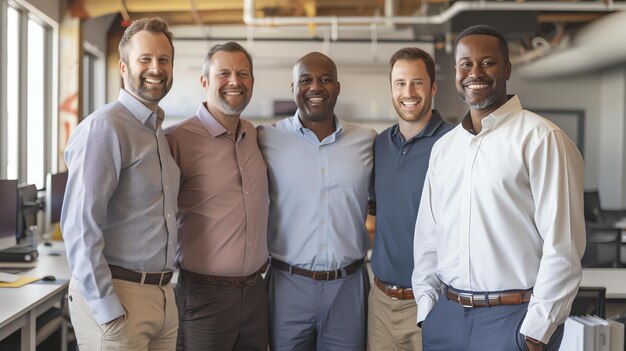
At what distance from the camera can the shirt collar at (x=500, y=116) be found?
2312 millimetres

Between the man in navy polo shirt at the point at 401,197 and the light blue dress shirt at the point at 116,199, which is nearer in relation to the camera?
the light blue dress shirt at the point at 116,199

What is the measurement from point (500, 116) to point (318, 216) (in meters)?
0.98

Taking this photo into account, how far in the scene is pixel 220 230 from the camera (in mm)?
2820

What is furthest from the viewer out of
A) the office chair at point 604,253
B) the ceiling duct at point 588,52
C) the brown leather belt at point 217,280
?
the ceiling duct at point 588,52

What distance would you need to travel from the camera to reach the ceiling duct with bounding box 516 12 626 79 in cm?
761

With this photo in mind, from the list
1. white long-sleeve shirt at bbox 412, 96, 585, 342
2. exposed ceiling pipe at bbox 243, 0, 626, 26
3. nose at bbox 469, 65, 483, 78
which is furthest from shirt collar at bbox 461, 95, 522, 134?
exposed ceiling pipe at bbox 243, 0, 626, 26

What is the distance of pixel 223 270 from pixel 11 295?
129 centimetres

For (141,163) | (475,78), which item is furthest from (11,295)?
(475,78)

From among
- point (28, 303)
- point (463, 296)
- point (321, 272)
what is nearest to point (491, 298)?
point (463, 296)

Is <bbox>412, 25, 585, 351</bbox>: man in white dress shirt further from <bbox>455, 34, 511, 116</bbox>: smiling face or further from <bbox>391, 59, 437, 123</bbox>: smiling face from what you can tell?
<bbox>391, 59, 437, 123</bbox>: smiling face

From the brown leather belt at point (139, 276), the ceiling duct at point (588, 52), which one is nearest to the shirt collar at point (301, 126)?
the brown leather belt at point (139, 276)

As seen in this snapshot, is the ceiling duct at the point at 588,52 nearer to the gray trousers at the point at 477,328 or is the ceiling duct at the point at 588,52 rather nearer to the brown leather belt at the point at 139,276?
the gray trousers at the point at 477,328

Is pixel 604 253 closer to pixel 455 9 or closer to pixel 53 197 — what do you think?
pixel 455 9

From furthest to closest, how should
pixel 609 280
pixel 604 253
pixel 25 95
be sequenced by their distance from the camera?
pixel 25 95
pixel 604 253
pixel 609 280
